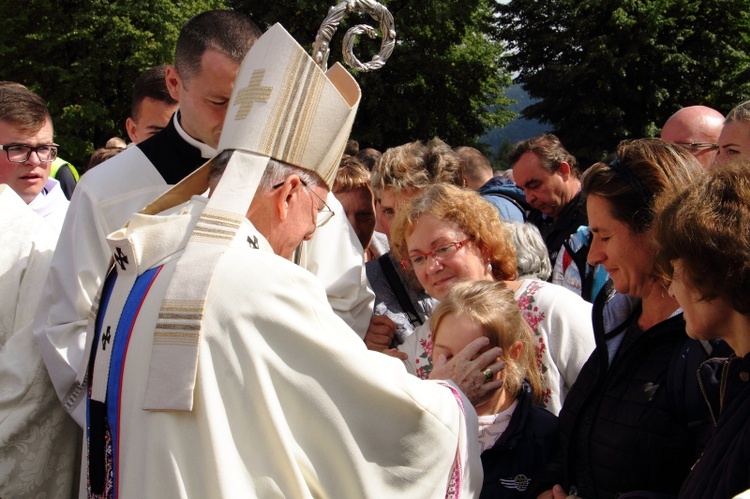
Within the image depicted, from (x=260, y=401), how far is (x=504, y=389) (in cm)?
111

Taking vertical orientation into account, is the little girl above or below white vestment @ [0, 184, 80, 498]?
above

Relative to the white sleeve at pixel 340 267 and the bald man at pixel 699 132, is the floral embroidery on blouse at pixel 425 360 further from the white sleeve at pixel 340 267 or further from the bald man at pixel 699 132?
the bald man at pixel 699 132

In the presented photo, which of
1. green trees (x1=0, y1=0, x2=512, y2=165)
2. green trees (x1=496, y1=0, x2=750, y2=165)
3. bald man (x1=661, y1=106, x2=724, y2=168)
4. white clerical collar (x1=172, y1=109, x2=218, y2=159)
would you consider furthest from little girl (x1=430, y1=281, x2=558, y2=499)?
green trees (x1=496, y1=0, x2=750, y2=165)

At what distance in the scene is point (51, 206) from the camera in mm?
4617

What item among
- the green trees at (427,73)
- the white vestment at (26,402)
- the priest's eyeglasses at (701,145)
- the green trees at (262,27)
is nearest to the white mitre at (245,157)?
the white vestment at (26,402)

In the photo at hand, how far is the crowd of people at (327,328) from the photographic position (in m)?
2.04

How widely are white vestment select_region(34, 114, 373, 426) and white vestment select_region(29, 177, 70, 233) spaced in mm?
1208

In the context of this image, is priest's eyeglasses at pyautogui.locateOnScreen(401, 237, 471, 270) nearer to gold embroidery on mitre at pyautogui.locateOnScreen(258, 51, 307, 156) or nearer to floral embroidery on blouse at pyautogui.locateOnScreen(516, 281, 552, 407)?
floral embroidery on blouse at pyautogui.locateOnScreen(516, 281, 552, 407)

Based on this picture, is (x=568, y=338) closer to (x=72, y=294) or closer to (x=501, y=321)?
(x=501, y=321)

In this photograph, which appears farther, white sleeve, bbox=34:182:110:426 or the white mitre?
white sleeve, bbox=34:182:110:426

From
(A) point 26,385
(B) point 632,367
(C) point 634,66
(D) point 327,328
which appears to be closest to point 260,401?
(D) point 327,328

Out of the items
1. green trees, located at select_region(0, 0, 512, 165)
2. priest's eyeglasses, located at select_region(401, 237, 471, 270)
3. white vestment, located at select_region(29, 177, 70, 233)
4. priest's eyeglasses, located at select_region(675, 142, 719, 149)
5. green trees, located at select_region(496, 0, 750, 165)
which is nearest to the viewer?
priest's eyeglasses, located at select_region(401, 237, 471, 270)

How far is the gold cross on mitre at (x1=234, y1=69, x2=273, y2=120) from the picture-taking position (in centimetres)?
243

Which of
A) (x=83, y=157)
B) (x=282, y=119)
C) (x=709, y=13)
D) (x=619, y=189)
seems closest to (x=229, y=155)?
(x=282, y=119)
